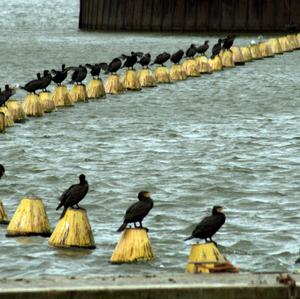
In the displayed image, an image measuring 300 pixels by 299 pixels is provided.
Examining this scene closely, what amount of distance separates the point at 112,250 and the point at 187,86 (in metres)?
25.6

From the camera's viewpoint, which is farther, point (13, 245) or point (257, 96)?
point (257, 96)

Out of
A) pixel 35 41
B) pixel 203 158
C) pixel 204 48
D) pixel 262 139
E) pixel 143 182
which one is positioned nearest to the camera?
pixel 143 182

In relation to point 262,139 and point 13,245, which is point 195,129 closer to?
point 262,139

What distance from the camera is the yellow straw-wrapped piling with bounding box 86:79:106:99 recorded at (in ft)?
124

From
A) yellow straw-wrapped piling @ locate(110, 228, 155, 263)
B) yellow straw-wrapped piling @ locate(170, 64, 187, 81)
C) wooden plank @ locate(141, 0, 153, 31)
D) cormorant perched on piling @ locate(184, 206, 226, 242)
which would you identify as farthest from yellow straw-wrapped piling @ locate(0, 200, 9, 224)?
wooden plank @ locate(141, 0, 153, 31)

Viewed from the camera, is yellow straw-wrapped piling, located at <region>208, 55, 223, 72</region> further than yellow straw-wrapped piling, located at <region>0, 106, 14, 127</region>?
Yes

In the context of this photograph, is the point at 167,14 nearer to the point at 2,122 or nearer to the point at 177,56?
the point at 177,56

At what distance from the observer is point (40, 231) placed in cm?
1795

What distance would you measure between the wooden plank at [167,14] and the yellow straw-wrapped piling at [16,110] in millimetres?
40147

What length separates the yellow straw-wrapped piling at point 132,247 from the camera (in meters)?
16.0

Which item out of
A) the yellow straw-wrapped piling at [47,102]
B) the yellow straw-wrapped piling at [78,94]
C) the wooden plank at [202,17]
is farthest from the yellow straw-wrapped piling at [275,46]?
the yellow straw-wrapped piling at [47,102]

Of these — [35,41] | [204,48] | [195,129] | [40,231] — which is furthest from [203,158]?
[35,41]

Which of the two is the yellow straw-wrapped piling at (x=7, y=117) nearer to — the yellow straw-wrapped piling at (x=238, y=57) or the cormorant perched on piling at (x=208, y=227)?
the cormorant perched on piling at (x=208, y=227)

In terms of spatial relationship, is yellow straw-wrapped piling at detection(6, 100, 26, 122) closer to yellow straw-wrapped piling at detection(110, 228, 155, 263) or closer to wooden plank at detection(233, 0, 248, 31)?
yellow straw-wrapped piling at detection(110, 228, 155, 263)
